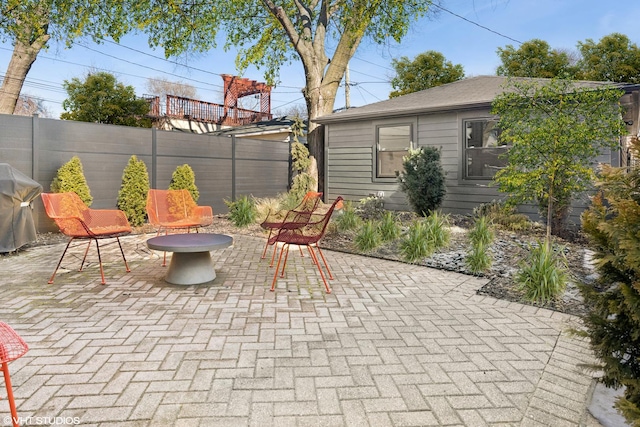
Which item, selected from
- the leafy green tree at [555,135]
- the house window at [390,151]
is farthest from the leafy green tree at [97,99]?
the leafy green tree at [555,135]

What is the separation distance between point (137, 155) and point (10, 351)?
7252 millimetres

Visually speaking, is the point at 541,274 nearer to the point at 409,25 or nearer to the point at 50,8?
the point at 409,25

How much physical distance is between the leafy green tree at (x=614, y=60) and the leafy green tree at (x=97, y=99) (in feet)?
61.0

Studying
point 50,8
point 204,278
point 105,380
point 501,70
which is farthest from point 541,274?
point 501,70

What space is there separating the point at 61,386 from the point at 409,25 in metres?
12.5

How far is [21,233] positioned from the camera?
5105 millimetres

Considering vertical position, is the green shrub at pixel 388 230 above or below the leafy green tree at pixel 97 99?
below

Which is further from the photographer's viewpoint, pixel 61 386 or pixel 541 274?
pixel 541 274

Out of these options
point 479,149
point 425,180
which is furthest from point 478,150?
point 425,180

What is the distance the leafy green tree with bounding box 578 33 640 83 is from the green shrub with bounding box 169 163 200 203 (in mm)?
15499

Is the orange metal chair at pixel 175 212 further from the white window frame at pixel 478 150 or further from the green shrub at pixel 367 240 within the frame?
the white window frame at pixel 478 150

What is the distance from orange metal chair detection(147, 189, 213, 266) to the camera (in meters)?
5.11

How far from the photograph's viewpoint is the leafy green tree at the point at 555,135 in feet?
15.7

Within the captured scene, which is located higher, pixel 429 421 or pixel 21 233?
pixel 21 233
